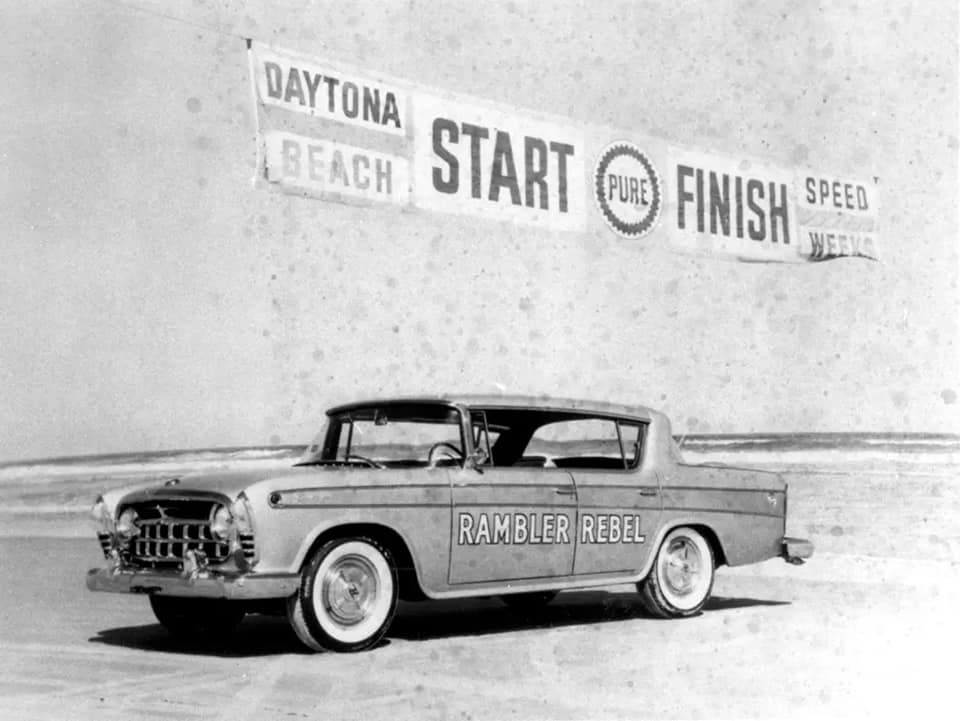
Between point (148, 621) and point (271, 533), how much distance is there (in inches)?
86.3

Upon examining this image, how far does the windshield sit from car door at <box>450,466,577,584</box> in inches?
8.7

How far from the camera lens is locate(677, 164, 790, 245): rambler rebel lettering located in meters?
13.5

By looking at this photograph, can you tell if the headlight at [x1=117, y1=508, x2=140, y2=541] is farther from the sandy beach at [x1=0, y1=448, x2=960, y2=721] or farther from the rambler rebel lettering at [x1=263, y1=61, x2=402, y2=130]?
the rambler rebel lettering at [x1=263, y1=61, x2=402, y2=130]

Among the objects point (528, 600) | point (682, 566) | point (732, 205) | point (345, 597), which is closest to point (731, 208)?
point (732, 205)

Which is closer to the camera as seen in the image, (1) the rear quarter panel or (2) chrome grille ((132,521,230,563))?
(2) chrome grille ((132,521,230,563))

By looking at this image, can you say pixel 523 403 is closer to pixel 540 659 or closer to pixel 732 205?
pixel 540 659

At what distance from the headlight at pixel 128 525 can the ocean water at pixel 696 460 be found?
17.1 metres

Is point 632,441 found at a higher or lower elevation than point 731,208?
lower

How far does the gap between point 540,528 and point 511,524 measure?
23cm

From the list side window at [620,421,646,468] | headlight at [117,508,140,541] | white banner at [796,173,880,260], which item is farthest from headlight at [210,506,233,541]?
white banner at [796,173,880,260]

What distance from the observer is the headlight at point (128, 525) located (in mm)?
6320

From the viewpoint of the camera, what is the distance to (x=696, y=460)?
29.2 meters

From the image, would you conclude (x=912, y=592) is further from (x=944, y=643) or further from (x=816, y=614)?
(x=944, y=643)

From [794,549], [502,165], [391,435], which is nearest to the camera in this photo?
[391,435]
